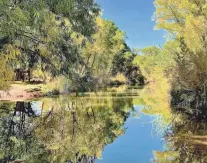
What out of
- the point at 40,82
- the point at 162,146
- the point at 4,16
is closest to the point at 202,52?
the point at 162,146

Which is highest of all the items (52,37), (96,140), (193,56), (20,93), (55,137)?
(52,37)

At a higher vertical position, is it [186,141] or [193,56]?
[193,56]

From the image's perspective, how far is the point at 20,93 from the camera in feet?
92.0

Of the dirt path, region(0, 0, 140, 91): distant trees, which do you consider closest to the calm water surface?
region(0, 0, 140, 91): distant trees

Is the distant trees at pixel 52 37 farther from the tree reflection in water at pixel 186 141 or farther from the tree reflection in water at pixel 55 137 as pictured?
the tree reflection in water at pixel 186 141

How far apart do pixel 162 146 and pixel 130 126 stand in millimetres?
5206

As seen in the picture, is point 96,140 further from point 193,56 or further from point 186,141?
point 193,56

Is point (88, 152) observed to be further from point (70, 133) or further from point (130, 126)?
point (130, 126)

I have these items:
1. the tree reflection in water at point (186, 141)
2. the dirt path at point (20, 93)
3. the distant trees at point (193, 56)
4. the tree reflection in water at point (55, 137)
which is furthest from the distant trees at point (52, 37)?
the tree reflection in water at point (186, 141)

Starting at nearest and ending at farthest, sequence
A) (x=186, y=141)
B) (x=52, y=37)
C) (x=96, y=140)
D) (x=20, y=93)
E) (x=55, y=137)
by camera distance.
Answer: (x=186, y=141), (x=55, y=137), (x=96, y=140), (x=52, y=37), (x=20, y=93)

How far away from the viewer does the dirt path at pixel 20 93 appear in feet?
85.1

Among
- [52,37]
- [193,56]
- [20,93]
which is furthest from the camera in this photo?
[20,93]

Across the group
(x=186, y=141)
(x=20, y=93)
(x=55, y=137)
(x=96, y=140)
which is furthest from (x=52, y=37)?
(x=20, y=93)

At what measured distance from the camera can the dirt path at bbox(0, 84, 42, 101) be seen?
85.1 feet
